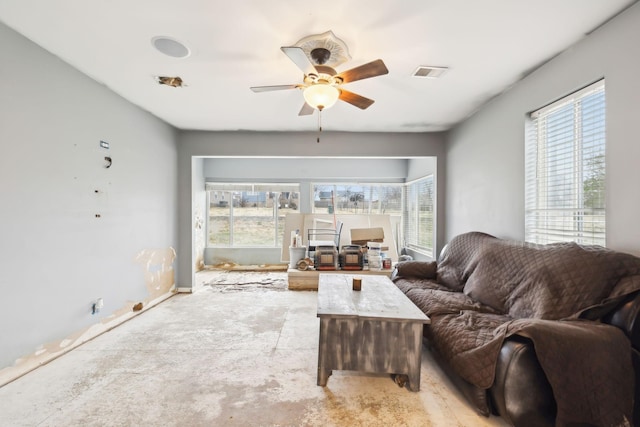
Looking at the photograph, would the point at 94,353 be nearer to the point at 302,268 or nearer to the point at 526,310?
the point at 302,268

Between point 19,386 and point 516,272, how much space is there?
3.83 metres

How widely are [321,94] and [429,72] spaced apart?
114 centimetres

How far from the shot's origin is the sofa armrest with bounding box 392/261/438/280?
3393 millimetres

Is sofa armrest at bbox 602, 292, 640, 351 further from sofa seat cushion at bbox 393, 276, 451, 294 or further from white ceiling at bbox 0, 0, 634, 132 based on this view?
white ceiling at bbox 0, 0, 634, 132

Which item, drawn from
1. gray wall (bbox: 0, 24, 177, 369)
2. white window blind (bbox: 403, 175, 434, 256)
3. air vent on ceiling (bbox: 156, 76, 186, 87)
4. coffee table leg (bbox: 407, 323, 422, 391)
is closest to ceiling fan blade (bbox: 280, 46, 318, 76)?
air vent on ceiling (bbox: 156, 76, 186, 87)

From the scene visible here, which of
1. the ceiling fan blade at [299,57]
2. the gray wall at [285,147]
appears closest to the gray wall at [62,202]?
the gray wall at [285,147]

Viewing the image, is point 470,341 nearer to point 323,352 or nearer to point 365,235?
point 323,352

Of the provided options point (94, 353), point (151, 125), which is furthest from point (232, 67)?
point (94, 353)

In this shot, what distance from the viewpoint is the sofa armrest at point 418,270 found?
3393 mm

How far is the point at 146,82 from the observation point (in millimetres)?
2871

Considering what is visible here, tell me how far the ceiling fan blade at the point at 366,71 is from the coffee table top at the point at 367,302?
5.57 ft

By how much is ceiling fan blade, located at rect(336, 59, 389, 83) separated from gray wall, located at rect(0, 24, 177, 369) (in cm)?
245

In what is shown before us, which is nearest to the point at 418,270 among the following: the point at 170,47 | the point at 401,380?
the point at 401,380

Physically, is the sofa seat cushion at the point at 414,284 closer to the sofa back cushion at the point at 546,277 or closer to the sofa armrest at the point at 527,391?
the sofa back cushion at the point at 546,277
